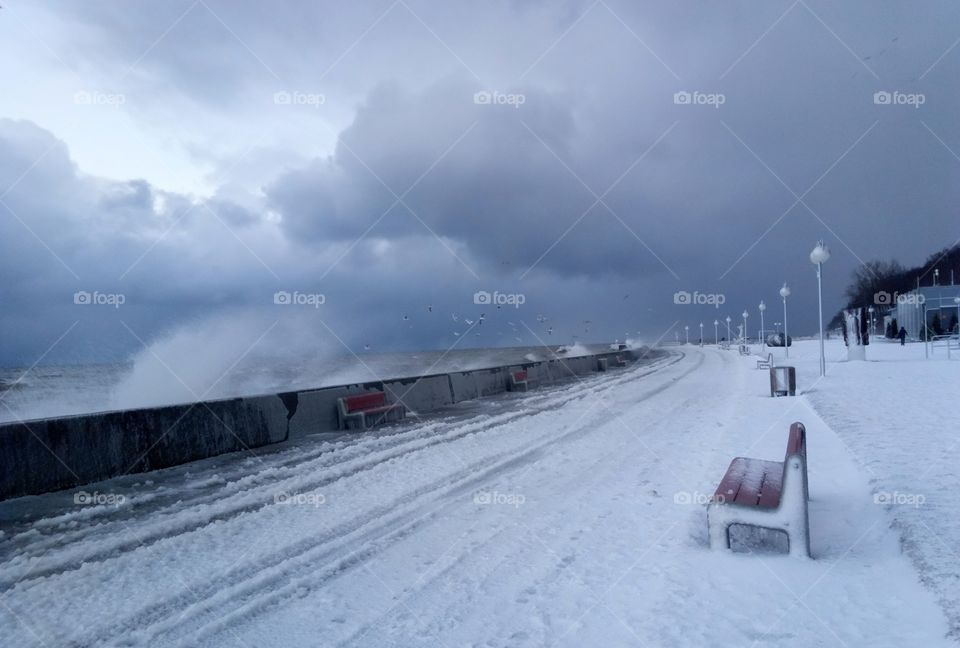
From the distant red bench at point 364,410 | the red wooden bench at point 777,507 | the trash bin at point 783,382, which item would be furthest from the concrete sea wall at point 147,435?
the trash bin at point 783,382

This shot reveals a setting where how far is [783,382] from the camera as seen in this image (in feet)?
57.1

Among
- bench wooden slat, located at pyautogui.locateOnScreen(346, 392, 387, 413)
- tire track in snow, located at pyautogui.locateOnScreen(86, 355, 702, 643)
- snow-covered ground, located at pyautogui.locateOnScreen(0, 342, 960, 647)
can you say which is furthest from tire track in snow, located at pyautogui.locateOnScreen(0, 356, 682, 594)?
bench wooden slat, located at pyautogui.locateOnScreen(346, 392, 387, 413)

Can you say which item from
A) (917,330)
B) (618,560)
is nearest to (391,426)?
(618,560)

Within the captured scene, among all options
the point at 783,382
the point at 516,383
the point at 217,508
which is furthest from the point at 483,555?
the point at 516,383

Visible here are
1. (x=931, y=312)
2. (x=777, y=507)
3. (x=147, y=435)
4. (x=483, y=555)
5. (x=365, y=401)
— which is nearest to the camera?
(x=777, y=507)

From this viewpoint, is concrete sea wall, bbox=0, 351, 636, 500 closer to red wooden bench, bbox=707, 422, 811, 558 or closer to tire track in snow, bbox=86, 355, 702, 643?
tire track in snow, bbox=86, 355, 702, 643

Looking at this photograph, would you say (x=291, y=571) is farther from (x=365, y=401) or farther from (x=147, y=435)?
(x=365, y=401)

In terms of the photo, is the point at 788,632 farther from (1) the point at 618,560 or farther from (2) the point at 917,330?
(2) the point at 917,330

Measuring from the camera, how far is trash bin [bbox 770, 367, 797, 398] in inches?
683

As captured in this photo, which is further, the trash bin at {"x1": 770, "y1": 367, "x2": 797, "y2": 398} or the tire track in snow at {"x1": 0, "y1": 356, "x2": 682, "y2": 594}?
the trash bin at {"x1": 770, "y1": 367, "x2": 797, "y2": 398}

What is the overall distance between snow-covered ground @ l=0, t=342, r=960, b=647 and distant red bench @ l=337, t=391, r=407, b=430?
3277mm

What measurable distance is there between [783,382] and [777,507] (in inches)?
553

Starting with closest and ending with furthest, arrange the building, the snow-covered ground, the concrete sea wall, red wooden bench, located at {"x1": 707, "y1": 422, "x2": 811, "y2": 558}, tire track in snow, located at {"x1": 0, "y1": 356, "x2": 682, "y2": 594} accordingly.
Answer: the snow-covered ground → red wooden bench, located at {"x1": 707, "y1": 422, "x2": 811, "y2": 558} → tire track in snow, located at {"x1": 0, "y1": 356, "x2": 682, "y2": 594} → the concrete sea wall → the building

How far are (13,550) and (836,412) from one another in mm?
14289
